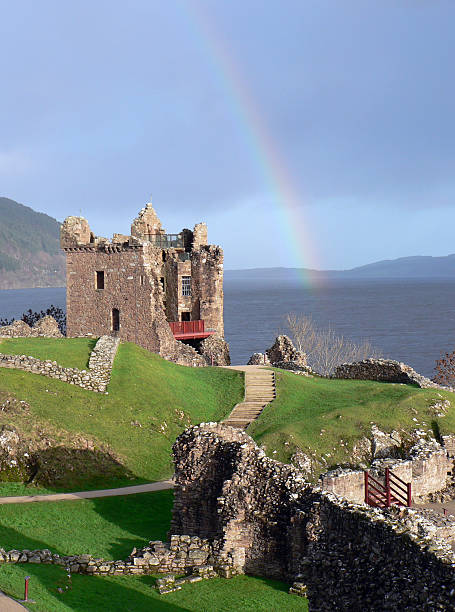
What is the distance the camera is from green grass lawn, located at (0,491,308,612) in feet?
59.8

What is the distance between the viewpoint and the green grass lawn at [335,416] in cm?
3306

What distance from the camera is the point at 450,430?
35.6 meters

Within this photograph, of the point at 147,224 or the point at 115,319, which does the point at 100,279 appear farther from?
the point at 147,224

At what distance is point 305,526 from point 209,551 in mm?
3649

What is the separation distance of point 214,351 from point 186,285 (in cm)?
1173

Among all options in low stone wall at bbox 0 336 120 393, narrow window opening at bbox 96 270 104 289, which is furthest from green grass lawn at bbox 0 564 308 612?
narrow window opening at bbox 96 270 104 289

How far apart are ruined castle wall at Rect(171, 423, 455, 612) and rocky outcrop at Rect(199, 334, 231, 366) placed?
3070cm

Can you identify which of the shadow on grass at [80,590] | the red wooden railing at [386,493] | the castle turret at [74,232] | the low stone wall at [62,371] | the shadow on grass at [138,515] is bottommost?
the shadow on grass at [138,515]

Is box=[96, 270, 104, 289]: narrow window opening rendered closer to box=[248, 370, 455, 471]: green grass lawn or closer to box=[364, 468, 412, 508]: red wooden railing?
box=[248, 370, 455, 471]: green grass lawn

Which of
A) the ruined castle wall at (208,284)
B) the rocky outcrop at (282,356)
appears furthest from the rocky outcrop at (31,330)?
the rocky outcrop at (282,356)

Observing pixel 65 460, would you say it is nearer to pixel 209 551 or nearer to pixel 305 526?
pixel 209 551

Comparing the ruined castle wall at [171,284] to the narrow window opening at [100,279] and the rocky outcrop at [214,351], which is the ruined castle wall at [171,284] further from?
the narrow window opening at [100,279]

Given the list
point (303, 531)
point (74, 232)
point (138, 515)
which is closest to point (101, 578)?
point (303, 531)

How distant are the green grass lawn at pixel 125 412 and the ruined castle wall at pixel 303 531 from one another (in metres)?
7.77
